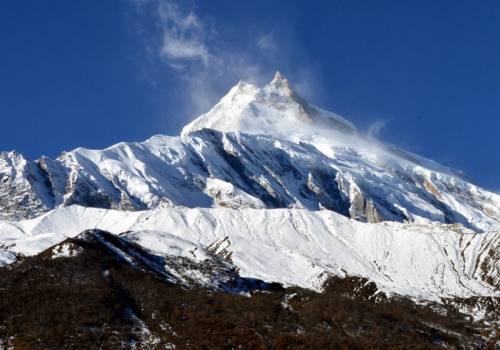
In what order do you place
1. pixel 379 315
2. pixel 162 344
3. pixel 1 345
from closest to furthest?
1. pixel 1 345
2. pixel 162 344
3. pixel 379 315

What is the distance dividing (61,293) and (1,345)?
2716cm

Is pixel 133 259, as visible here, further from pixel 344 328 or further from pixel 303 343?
pixel 303 343

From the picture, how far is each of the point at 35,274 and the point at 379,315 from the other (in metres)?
67.5

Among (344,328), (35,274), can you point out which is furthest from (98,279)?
(344,328)

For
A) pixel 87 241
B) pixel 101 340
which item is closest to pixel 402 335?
pixel 101 340

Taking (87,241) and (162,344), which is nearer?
(162,344)

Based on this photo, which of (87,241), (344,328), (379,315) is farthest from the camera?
(87,241)

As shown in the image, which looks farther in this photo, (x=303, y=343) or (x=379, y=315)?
(x=379, y=315)

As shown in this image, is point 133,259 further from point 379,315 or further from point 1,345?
point 1,345

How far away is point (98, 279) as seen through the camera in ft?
525

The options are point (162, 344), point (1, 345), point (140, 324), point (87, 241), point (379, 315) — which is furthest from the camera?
point (87, 241)

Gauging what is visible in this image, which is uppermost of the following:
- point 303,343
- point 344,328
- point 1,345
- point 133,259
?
point 133,259

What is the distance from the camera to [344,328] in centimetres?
15612

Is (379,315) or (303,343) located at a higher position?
(379,315)
